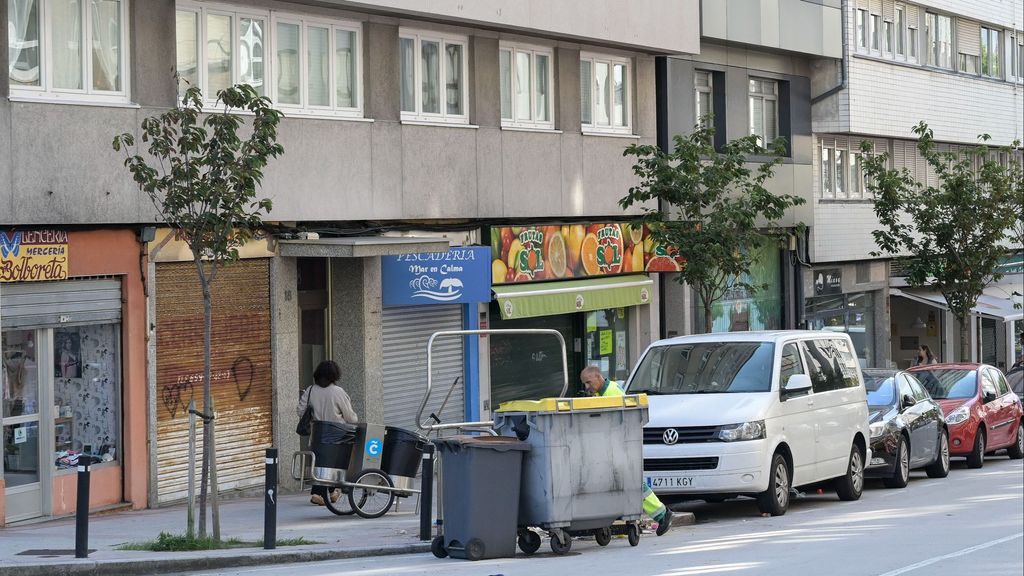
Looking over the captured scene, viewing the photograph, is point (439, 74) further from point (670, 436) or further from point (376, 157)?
point (670, 436)

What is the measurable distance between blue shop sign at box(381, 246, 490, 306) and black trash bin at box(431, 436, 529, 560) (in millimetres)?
8356

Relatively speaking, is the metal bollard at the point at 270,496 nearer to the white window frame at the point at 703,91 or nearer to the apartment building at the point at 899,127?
the white window frame at the point at 703,91

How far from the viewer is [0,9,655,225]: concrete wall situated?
1579cm

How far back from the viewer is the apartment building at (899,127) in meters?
34.4

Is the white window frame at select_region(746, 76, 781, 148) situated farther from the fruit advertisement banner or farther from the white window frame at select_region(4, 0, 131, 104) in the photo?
the white window frame at select_region(4, 0, 131, 104)

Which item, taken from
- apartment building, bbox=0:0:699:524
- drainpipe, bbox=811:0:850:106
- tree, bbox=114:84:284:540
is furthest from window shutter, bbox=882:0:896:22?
tree, bbox=114:84:284:540

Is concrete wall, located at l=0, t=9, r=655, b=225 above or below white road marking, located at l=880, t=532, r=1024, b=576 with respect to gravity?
above

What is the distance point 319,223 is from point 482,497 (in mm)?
8227

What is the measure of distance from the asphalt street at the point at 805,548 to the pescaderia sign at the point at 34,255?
4.89 meters

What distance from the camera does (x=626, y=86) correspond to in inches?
1059

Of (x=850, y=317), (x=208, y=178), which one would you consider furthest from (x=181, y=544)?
(x=850, y=317)

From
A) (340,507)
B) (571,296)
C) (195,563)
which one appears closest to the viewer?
(195,563)

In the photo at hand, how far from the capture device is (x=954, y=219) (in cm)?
3294

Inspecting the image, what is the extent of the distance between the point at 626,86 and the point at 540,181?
12.3ft
